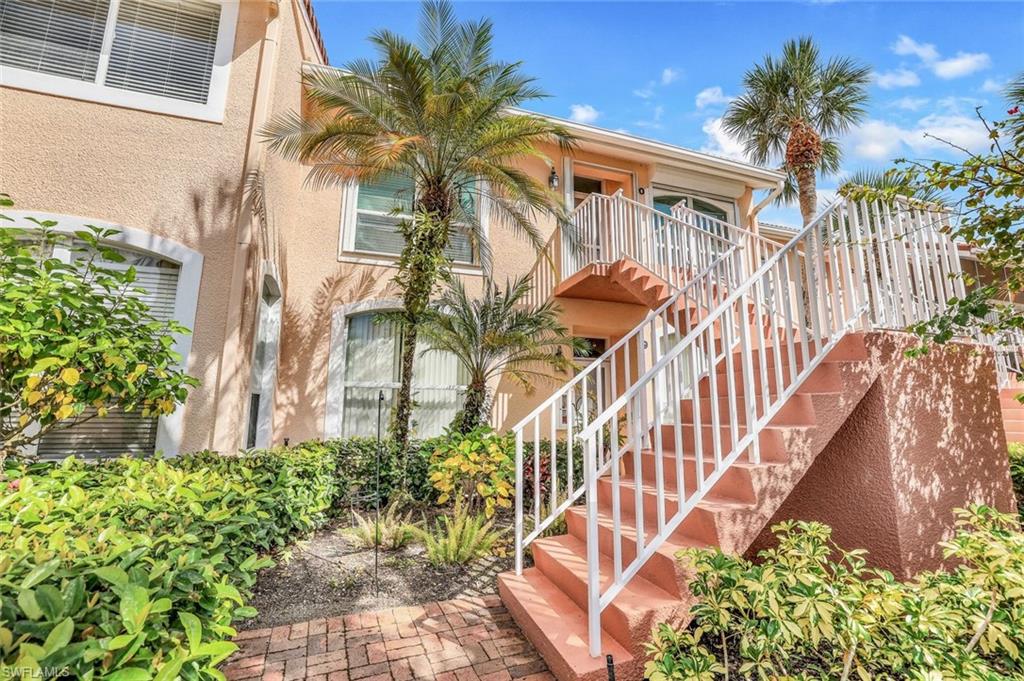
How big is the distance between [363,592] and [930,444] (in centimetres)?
503

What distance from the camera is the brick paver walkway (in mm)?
2867

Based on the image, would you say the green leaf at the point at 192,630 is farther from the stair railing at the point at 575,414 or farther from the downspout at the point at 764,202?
the downspout at the point at 764,202

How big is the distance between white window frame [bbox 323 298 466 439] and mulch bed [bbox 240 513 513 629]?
2.57 m

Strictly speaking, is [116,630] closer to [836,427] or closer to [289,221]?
[836,427]

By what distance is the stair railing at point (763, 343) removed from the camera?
3.08m

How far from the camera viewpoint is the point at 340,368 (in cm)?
746

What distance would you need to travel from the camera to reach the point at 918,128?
3.66 meters

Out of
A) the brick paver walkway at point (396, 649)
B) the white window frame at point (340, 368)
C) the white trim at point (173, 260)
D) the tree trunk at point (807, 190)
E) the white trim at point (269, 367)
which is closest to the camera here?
the brick paver walkway at point (396, 649)

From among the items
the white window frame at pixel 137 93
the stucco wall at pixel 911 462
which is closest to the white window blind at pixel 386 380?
the white window frame at pixel 137 93

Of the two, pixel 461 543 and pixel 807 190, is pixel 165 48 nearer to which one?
pixel 461 543

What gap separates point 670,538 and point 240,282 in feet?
17.6

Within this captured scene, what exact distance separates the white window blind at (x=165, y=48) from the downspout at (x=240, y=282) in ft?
2.11

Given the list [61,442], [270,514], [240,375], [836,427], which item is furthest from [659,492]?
[61,442]

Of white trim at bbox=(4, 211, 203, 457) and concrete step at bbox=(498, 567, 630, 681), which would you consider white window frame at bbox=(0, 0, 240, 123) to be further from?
concrete step at bbox=(498, 567, 630, 681)
